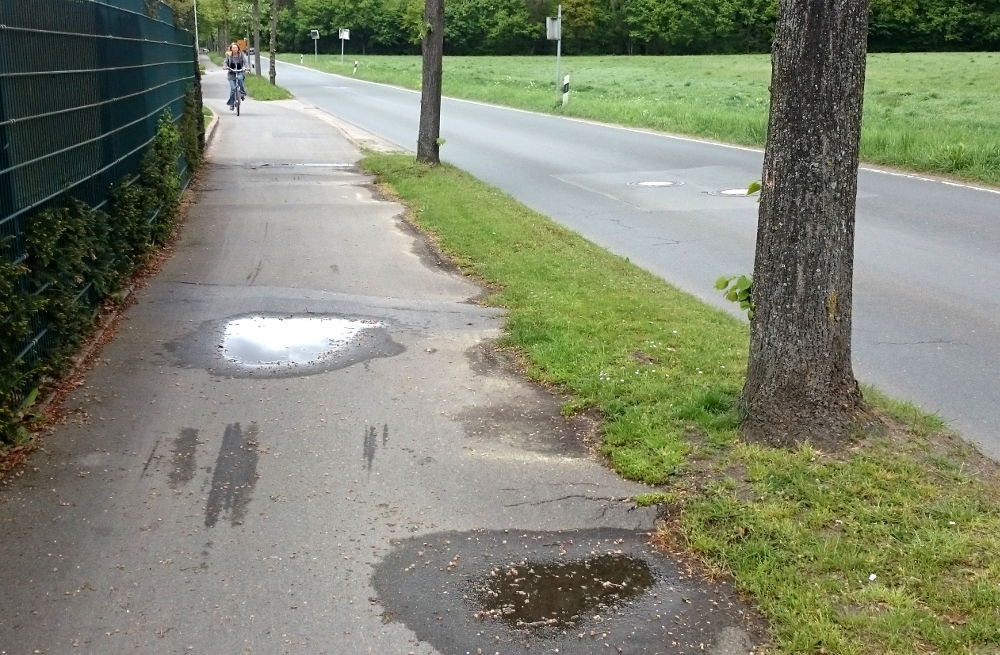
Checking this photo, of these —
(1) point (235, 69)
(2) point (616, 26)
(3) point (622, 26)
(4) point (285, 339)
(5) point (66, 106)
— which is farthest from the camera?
(3) point (622, 26)

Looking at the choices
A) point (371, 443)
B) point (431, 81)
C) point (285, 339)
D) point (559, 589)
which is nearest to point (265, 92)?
point (431, 81)

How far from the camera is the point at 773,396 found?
16.5 feet

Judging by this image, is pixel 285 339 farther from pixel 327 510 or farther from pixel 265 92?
pixel 265 92

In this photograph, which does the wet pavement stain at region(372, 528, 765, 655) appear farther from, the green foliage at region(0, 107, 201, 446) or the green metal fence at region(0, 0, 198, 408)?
the green metal fence at region(0, 0, 198, 408)

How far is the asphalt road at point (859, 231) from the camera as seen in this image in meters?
6.89

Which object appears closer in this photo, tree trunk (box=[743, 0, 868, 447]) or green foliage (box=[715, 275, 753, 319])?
tree trunk (box=[743, 0, 868, 447])

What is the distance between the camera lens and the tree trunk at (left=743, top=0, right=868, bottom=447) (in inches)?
182

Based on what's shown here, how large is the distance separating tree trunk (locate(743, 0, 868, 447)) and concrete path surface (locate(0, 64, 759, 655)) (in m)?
0.96

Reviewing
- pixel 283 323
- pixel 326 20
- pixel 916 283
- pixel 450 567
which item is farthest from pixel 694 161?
pixel 326 20

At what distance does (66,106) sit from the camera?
6.75 meters

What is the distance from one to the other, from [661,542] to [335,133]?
70.2ft

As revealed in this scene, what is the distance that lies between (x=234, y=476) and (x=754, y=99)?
114 ft

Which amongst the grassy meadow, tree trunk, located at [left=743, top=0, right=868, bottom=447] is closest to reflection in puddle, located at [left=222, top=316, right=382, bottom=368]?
tree trunk, located at [left=743, top=0, right=868, bottom=447]

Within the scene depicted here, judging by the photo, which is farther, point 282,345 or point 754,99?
point 754,99
